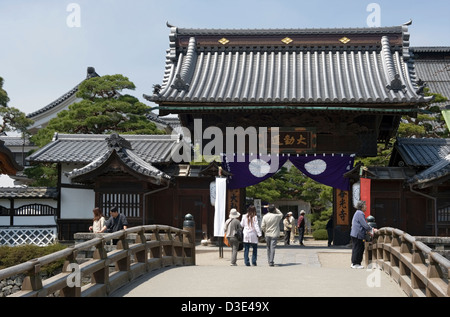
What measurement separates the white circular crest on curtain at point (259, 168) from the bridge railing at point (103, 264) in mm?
6219

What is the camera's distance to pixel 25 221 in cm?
2570

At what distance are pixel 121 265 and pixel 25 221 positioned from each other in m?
14.6

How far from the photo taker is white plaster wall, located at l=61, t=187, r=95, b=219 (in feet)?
82.9

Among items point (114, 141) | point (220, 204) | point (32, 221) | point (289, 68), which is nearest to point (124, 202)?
point (114, 141)

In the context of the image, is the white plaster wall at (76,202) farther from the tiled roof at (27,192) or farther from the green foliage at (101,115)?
the green foliage at (101,115)

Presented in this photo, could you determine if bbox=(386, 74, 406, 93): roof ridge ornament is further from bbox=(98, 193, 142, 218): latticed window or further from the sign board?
bbox=(98, 193, 142, 218): latticed window

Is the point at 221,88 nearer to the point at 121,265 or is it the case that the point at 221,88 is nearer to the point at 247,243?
the point at 247,243

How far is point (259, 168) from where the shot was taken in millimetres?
23203

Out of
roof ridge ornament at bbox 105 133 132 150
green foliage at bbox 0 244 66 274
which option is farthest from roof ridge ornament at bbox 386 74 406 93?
green foliage at bbox 0 244 66 274
